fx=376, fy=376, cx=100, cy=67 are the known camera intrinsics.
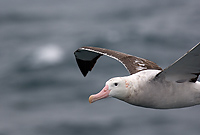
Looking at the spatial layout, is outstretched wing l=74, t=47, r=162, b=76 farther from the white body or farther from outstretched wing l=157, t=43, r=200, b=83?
outstretched wing l=157, t=43, r=200, b=83

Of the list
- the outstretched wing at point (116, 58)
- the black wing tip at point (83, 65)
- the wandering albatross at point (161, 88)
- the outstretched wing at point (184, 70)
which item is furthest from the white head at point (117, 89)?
the black wing tip at point (83, 65)

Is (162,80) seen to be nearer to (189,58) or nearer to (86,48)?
(189,58)

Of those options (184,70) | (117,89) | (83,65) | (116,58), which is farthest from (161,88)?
(83,65)

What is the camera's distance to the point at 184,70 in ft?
28.3

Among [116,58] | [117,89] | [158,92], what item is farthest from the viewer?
[116,58]

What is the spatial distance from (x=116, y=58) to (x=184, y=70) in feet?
8.58

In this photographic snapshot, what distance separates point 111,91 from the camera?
334 inches

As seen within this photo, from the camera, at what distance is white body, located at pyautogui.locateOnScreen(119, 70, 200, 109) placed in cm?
852

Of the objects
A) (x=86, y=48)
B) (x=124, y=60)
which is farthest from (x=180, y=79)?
(x=86, y=48)

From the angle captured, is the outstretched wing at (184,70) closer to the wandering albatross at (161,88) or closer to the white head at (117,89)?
the wandering albatross at (161,88)

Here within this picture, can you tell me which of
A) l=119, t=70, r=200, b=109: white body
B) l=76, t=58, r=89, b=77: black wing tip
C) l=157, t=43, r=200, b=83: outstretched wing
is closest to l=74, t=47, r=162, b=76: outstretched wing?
l=76, t=58, r=89, b=77: black wing tip

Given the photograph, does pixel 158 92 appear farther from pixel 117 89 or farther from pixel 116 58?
pixel 116 58

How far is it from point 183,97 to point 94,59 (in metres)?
5.11

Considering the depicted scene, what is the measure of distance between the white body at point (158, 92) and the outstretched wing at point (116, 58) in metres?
1.29
